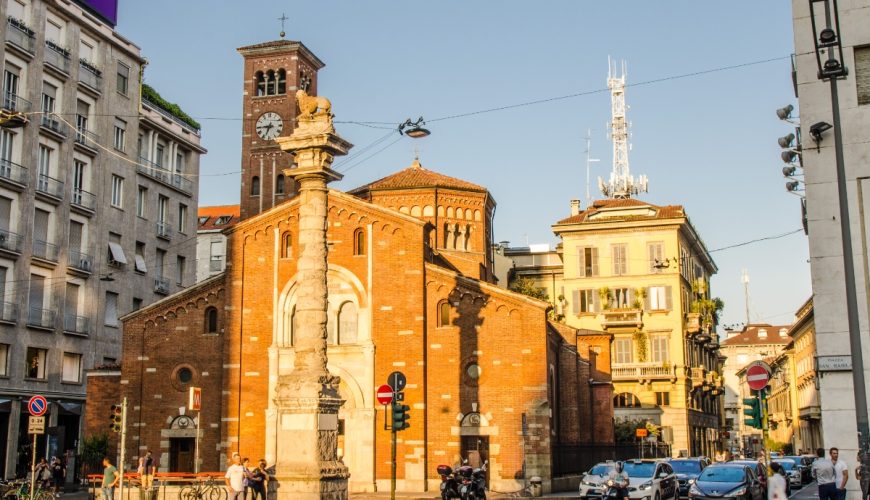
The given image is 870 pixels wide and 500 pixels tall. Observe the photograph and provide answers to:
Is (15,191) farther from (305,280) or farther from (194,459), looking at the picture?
(305,280)

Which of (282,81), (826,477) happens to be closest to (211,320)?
(282,81)

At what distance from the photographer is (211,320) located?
127 feet

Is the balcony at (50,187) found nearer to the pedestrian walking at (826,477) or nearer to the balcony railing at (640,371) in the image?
the balcony railing at (640,371)

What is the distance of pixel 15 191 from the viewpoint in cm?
4131

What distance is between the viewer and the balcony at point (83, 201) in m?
45.4

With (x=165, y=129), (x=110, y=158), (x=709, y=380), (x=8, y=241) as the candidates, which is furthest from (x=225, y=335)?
(x=709, y=380)

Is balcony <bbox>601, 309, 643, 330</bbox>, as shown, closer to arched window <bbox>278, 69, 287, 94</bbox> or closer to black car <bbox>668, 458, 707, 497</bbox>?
arched window <bbox>278, 69, 287, 94</bbox>

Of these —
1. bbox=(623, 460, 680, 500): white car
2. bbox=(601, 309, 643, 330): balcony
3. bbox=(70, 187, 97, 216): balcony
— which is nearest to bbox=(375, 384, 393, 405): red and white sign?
bbox=(623, 460, 680, 500): white car

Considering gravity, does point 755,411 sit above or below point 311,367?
below

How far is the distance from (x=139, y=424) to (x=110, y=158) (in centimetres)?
1620

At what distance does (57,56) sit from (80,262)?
9647 mm

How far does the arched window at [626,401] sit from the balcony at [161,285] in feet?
91.2

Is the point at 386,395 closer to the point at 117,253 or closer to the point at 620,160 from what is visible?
the point at 117,253

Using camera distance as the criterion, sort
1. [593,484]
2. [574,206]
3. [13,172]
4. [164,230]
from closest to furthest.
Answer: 1. [593,484]
2. [13,172]
3. [164,230]
4. [574,206]
